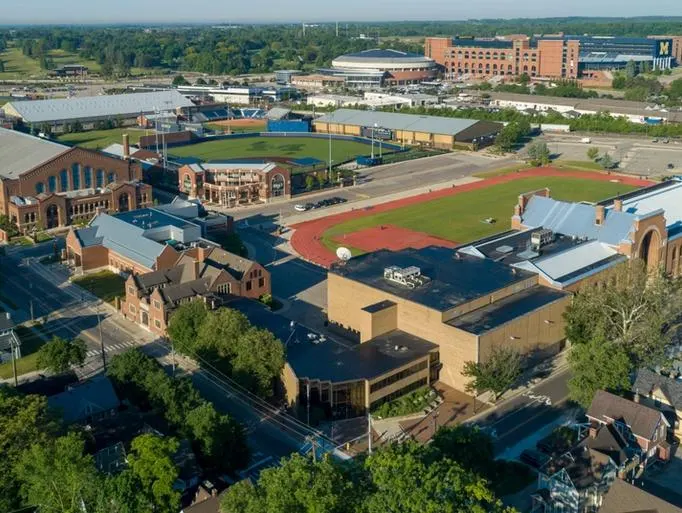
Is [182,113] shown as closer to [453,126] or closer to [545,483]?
[453,126]

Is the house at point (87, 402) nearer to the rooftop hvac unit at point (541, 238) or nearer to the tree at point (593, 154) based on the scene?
the rooftop hvac unit at point (541, 238)

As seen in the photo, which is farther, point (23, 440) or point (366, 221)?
point (366, 221)

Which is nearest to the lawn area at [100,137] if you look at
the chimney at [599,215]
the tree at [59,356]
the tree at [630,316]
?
the tree at [59,356]

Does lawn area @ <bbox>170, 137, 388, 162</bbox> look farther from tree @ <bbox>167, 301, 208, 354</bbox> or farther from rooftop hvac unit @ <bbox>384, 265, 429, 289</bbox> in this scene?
tree @ <bbox>167, 301, 208, 354</bbox>

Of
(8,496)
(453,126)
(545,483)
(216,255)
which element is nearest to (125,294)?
(216,255)

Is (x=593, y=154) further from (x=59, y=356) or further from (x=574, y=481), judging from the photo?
(x=59, y=356)

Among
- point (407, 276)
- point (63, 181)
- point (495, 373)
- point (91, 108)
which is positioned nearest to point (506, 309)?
point (495, 373)

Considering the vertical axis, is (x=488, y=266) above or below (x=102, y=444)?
above
